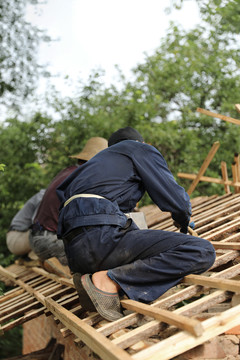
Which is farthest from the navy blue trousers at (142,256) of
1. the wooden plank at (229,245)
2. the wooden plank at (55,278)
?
the wooden plank at (55,278)

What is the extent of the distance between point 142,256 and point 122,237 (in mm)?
178

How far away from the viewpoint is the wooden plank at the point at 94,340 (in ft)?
5.62

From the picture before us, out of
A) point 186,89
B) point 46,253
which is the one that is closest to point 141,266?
point 46,253

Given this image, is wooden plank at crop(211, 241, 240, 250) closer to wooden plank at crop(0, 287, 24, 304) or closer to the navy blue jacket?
the navy blue jacket

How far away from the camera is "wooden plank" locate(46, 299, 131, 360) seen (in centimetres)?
171

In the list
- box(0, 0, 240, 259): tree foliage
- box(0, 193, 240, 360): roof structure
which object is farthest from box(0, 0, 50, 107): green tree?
box(0, 193, 240, 360): roof structure

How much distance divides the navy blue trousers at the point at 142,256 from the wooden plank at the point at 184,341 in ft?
2.16

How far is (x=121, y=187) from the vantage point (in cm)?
282

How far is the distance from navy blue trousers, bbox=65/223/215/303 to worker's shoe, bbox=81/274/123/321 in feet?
0.30

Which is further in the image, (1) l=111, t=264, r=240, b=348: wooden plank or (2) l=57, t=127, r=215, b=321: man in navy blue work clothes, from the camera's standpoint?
(2) l=57, t=127, r=215, b=321: man in navy blue work clothes

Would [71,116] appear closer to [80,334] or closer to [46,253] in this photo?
[46,253]

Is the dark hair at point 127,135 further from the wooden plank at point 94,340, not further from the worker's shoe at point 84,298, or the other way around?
the wooden plank at point 94,340

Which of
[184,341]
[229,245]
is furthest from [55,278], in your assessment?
[184,341]

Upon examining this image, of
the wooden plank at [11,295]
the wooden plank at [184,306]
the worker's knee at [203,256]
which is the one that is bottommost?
the wooden plank at [11,295]
